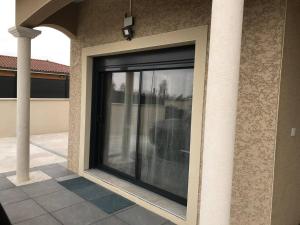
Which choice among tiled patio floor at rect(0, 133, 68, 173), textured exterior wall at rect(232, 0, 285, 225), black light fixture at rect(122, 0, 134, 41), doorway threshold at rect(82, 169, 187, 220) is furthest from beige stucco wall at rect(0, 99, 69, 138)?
textured exterior wall at rect(232, 0, 285, 225)

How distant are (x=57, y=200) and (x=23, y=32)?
3037mm

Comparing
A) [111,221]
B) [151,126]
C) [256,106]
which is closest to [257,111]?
[256,106]

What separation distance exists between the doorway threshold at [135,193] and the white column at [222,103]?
1968mm

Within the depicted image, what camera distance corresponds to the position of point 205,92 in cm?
336

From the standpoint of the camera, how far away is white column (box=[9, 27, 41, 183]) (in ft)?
15.7

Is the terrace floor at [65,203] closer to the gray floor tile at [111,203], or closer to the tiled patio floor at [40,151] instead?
the gray floor tile at [111,203]

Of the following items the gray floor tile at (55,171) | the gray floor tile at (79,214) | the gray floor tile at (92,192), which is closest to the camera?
the gray floor tile at (79,214)

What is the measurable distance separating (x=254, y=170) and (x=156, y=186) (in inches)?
79.3

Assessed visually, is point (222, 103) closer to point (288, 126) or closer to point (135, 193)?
point (288, 126)

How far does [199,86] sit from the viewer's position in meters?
3.39

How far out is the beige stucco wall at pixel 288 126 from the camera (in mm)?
2752

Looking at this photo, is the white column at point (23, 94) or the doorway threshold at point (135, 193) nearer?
the doorway threshold at point (135, 193)

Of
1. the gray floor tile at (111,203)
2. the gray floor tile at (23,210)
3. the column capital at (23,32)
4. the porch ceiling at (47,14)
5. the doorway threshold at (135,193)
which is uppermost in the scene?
the porch ceiling at (47,14)

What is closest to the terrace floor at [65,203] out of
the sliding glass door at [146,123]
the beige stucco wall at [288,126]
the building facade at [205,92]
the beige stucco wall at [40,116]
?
the building facade at [205,92]
